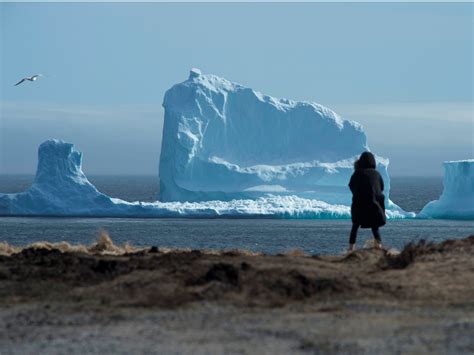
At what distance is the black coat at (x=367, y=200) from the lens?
11523 millimetres

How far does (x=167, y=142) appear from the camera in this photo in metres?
46.4

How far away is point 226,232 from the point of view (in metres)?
42.5

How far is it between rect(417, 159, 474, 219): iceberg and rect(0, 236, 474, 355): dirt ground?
35.4 metres

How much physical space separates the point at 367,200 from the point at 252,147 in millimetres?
37750

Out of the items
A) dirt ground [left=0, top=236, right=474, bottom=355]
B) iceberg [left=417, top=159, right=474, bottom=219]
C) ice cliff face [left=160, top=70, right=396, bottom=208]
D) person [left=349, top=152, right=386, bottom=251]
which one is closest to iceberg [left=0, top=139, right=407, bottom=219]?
ice cliff face [left=160, top=70, right=396, bottom=208]

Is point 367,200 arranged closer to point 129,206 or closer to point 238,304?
point 238,304

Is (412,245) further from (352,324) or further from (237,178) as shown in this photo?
(237,178)

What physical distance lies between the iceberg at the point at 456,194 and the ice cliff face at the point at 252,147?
268 cm

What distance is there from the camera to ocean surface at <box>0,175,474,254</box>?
118 ft

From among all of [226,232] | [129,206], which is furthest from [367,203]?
[129,206]

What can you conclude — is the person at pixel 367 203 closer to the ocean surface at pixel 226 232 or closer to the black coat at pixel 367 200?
the black coat at pixel 367 200

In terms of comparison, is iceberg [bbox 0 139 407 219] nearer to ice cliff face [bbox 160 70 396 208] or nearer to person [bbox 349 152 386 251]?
ice cliff face [bbox 160 70 396 208]

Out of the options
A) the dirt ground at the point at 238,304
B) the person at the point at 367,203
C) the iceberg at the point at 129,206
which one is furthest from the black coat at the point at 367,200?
the iceberg at the point at 129,206

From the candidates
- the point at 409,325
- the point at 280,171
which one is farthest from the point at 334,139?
the point at 409,325
